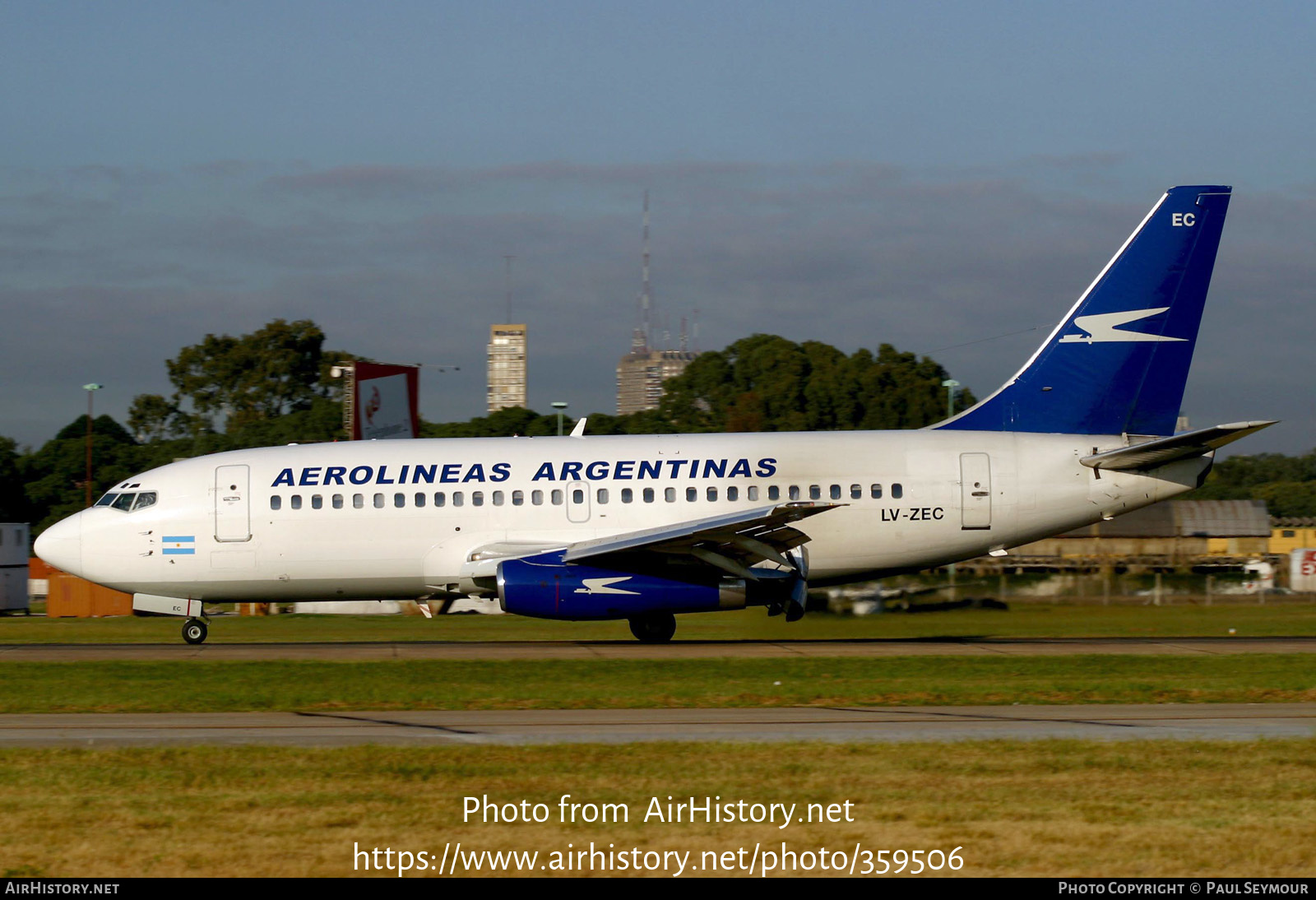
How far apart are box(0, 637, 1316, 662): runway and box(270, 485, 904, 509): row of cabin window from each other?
2.69 meters

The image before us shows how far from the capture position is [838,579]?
2578 centimetres

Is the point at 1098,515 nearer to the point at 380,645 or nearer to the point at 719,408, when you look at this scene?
the point at 380,645

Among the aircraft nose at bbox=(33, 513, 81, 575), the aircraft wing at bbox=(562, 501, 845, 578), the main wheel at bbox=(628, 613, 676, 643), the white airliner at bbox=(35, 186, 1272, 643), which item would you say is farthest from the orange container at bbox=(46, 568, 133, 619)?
the aircraft wing at bbox=(562, 501, 845, 578)

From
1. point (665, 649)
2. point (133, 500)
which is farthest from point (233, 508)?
point (665, 649)

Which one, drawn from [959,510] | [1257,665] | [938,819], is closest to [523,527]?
[959,510]

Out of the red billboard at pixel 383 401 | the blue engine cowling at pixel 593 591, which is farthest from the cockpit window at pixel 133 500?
the red billboard at pixel 383 401

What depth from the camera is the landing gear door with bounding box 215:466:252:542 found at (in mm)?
25719

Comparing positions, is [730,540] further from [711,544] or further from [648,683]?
[648,683]

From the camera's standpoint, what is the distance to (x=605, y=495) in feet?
83.0

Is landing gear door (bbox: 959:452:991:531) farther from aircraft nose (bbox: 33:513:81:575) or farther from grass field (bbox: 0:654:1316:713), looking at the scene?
aircraft nose (bbox: 33:513:81:575)

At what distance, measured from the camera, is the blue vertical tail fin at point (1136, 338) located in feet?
85.6

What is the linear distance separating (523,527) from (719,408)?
3613 inches

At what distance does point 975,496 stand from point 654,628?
6.59 meters
